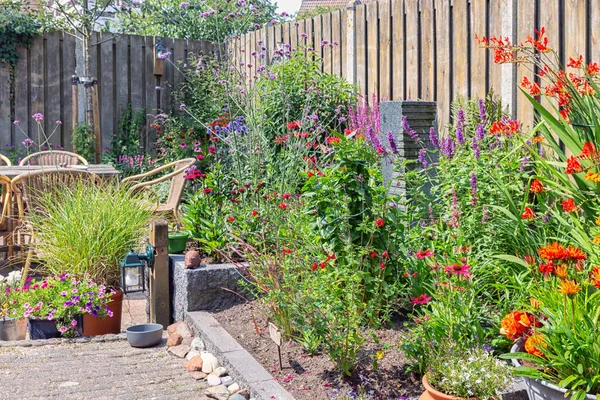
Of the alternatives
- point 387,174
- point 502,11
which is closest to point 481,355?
point 387,174

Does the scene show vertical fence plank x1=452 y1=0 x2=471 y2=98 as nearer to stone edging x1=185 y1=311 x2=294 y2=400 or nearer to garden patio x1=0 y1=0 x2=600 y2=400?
garden patio x1=0 y1=0 x2=600 y2=400

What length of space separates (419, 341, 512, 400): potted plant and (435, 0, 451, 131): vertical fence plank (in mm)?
2910

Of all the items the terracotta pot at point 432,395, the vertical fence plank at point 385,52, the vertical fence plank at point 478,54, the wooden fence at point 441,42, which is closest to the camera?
the terracotta pot at point 432,395

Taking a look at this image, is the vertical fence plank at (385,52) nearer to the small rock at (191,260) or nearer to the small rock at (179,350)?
the small rock at (191,260)

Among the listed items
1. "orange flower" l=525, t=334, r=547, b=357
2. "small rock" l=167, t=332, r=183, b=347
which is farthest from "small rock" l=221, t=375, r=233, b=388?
"orange flower" l=525, t=334, r=547, b=357

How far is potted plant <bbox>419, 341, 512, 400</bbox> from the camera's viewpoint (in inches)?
96.8

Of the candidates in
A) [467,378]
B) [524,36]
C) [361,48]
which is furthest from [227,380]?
[361,48]

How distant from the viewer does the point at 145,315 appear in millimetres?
4703

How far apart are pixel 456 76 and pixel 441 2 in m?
0.59

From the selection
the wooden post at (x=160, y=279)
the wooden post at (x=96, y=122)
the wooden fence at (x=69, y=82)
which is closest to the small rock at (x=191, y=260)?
the wooden post at (x=160, y=279)

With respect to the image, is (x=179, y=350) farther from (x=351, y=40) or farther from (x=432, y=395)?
(x=351, y=40)

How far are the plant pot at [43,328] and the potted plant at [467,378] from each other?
89.7 inches

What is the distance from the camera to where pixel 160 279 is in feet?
14.0

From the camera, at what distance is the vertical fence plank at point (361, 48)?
629cm
